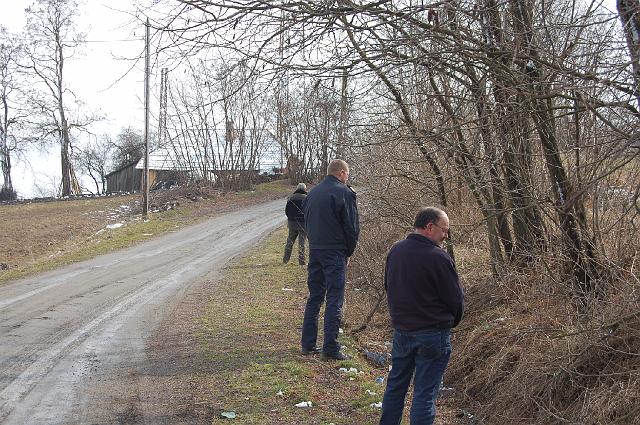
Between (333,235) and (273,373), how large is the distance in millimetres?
1632

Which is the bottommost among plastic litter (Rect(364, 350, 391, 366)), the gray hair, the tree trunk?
plastic litter (Rect(364, 350, 391, 366))

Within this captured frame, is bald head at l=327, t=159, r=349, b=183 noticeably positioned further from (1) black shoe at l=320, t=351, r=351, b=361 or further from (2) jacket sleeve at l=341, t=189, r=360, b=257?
(1) black shoe at l=320, t=351, r=351, b=361

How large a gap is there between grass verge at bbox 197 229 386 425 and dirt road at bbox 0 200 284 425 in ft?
2.60

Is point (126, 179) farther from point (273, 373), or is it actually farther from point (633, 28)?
point (633, 28)

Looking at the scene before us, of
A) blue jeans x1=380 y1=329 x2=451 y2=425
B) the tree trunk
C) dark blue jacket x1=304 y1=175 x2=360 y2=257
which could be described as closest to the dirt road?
blue jeans x1=380 y1=329 x2=451 y2=425

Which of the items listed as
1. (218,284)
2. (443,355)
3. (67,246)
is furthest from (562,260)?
(67,246)

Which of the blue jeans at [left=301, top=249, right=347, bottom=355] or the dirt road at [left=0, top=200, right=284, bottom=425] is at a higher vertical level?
the blue jeans at [left=301, top=249, right=347, bottom=355]

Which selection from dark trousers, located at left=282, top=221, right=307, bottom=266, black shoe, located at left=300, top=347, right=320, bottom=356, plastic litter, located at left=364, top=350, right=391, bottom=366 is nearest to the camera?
black shoe, located at left=300, top=347, right=320, bottom=356

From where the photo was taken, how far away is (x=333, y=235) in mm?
8070

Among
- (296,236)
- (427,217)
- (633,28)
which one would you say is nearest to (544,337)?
(427,217)

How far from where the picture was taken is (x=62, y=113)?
49.1 metres

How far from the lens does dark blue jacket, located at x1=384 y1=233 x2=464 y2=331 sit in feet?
18.0

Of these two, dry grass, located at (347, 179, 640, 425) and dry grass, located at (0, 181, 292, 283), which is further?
dry grass, located at (0, 181, 292, 283)

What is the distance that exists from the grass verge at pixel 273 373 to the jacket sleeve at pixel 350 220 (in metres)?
1.36
